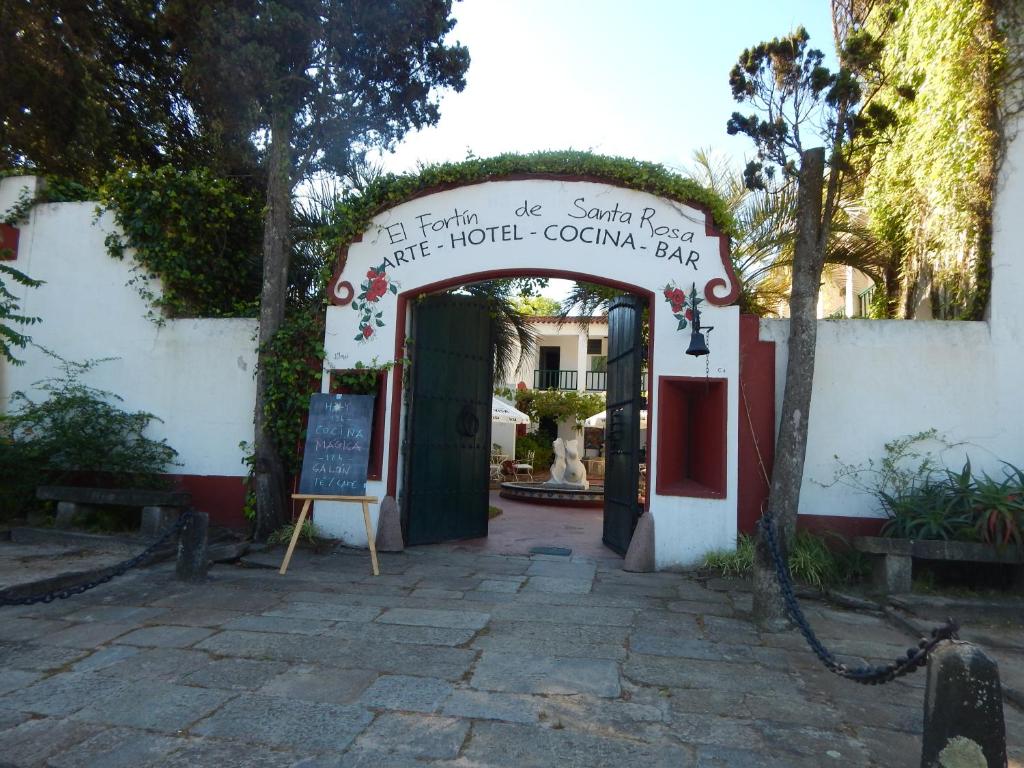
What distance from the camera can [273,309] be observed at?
7961mm

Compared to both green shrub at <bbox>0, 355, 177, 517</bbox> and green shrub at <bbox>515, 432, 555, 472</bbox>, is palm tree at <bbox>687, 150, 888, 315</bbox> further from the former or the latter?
green shrub at <bbox>515, 432, 555, 472</bbox>

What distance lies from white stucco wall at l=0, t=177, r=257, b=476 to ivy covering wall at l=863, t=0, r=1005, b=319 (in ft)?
23.7

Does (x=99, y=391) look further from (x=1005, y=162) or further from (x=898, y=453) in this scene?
(x=1005, y=162)

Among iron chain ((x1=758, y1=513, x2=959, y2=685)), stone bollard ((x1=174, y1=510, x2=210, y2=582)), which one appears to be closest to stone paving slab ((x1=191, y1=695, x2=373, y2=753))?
iron chain ((x1=758, y1=513, x2=959, y2=685))

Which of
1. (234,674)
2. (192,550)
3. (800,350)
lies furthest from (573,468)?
(234,674)

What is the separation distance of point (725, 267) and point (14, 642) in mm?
6355

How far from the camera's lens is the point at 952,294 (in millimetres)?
7477

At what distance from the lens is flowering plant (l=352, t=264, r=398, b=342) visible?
782cm

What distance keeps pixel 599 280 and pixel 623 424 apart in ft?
5.15

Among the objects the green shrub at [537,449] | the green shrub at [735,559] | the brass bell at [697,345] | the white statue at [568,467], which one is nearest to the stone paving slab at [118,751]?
the green shrub at [735,559]

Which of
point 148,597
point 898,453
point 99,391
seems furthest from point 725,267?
point 99,391

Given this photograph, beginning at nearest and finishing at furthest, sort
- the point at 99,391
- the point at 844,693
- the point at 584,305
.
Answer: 1. the point at 844,693
2. the point at 99,391
3. the point at 584,305

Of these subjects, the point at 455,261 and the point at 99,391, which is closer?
the point at 455,261

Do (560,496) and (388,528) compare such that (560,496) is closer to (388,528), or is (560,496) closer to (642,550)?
(388,528)
